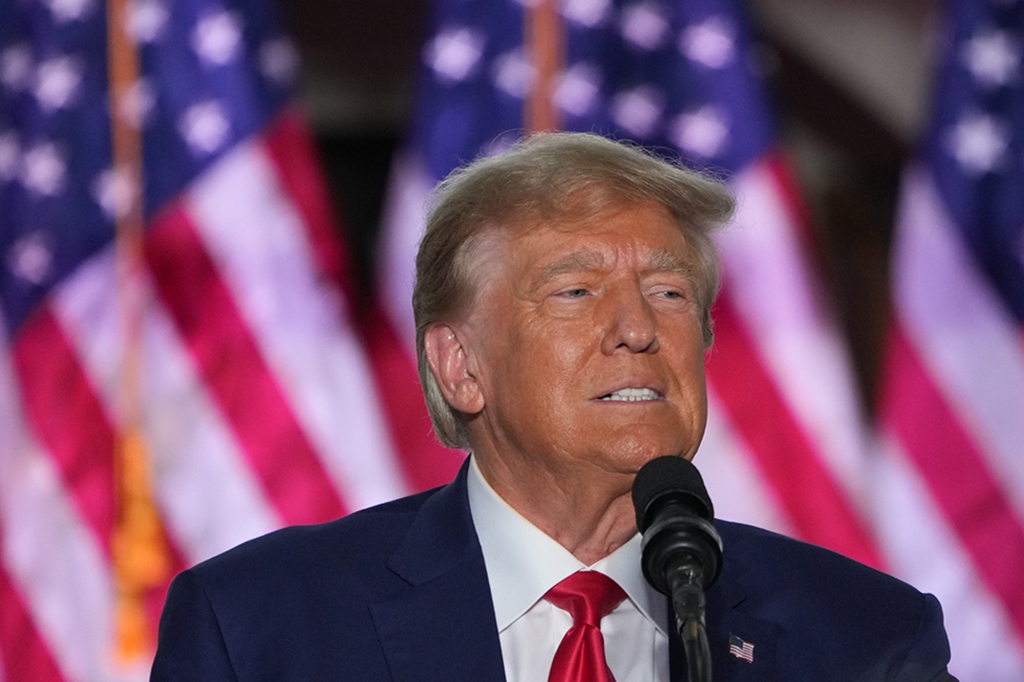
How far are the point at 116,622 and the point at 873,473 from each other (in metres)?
2.69

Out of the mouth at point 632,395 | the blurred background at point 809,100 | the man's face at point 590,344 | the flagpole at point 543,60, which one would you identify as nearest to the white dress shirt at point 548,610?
the man's face at point 590,344

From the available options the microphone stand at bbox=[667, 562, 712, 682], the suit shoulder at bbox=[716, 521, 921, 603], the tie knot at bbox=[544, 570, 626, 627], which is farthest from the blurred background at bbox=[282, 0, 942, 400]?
the microphone stand at bbox=[667, 562, 712, 682]

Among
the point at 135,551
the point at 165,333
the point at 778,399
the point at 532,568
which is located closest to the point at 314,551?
the point at 532,568

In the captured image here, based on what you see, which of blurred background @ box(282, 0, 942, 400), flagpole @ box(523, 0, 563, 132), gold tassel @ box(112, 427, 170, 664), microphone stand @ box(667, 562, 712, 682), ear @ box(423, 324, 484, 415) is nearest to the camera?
microphone stand @ box(667, 562, 712, 682)

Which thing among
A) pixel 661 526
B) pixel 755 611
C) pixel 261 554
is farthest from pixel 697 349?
pixel 261 554

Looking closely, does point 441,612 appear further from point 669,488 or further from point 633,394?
point 669,488

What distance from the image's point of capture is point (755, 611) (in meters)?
1.78

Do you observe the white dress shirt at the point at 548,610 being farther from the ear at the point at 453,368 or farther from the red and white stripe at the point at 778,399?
the red and white stripe at the point at 778,399

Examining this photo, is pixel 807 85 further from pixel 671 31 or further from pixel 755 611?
pixel 755 611

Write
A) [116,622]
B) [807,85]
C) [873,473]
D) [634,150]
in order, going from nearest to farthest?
[634,150] < [116,622] < [873,473] < [807,85]

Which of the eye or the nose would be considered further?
the eye

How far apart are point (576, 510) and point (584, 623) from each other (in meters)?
0.17

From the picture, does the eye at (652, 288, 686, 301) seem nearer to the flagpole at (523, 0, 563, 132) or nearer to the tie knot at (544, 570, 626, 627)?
the tie knot at (544, 570, 626, 627)

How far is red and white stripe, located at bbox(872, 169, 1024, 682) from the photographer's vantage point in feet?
11.0
